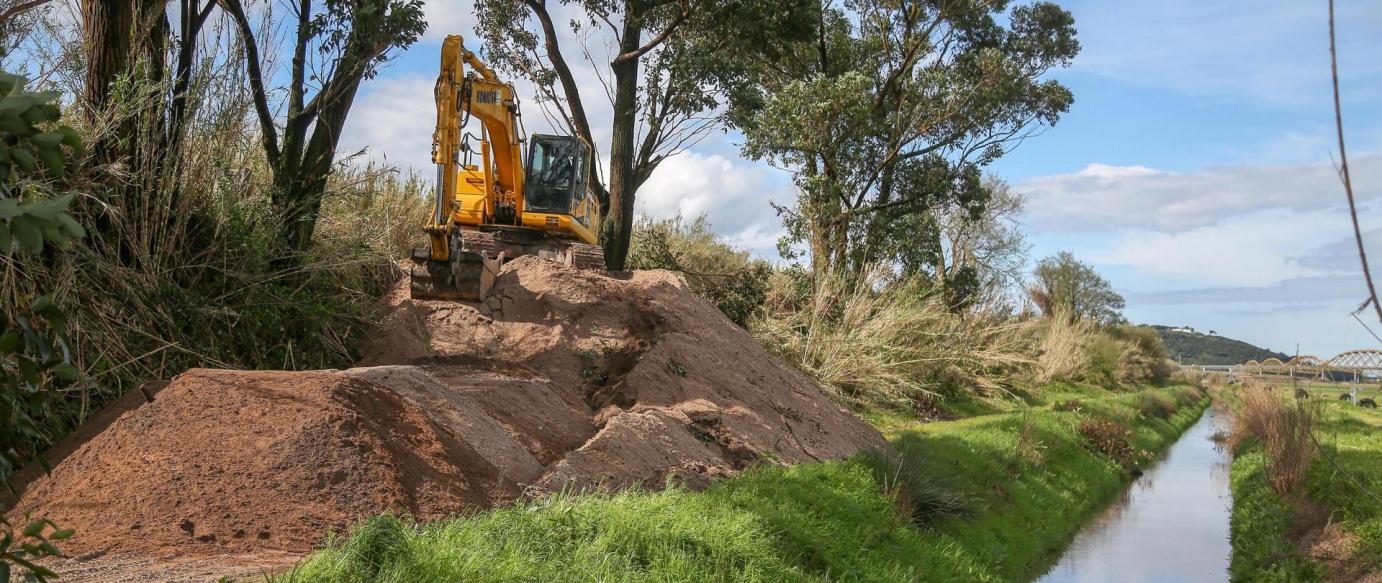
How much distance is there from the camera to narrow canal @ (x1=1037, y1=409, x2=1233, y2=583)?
1248 centimetres

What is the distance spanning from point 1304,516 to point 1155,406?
16194 mm

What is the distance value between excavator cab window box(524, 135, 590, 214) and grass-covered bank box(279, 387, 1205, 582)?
5873 millimetres

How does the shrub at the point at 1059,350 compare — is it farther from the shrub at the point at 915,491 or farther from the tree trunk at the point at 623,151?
the shrub at the point at 915,491

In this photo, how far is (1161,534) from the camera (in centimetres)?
1473

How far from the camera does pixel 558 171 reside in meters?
15.9

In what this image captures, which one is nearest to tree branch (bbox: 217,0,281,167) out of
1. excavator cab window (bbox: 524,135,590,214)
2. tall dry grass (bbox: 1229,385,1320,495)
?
excavator cab window (bbox: 524,135,590,214)

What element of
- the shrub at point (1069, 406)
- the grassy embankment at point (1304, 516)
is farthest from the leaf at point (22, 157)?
the shrub at point (1069, 406)

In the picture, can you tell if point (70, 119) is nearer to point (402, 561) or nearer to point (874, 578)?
point (402, 561)

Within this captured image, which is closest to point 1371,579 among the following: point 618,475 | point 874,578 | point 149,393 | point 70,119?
point 874,578

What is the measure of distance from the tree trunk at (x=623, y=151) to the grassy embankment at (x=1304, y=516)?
11.1 meters

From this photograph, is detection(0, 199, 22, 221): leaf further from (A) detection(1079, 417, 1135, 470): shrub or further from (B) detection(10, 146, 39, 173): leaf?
(A) detection(1079, 417, 1135, 470): shrub

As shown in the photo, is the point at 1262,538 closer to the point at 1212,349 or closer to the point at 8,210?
the point at 8,210

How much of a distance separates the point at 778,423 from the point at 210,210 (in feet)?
19.7

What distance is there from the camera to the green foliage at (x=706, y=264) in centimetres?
1788
